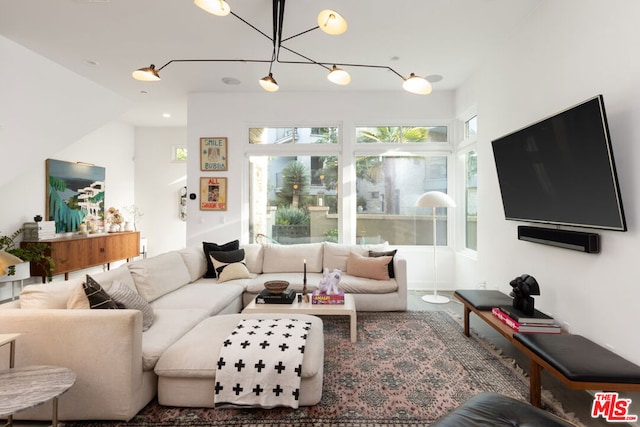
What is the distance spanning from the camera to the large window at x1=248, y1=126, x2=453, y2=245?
503 centimetres

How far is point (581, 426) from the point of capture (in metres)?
1.82

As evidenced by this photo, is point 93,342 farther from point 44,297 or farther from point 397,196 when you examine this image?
point 397,196

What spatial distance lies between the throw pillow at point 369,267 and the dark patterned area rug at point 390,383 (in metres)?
0.64

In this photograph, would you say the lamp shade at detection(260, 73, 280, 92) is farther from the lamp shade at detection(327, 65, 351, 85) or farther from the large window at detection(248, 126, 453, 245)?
the large window at detection(248, 126, 453, 245)

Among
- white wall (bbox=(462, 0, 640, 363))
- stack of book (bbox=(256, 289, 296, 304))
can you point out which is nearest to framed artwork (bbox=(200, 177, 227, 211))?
stack of book (bbox=(256, 289, 296, 304))

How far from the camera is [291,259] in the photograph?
169 inches

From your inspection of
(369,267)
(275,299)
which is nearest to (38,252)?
(275,299)

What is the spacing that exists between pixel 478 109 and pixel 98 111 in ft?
17.2

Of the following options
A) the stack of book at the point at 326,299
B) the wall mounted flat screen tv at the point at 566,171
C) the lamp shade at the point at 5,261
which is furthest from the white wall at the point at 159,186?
the wall mounted flat screen tv at the point at 566,171

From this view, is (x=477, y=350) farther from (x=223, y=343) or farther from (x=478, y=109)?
(x=478, y=109)

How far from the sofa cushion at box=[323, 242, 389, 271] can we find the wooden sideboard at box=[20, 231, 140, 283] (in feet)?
13.0

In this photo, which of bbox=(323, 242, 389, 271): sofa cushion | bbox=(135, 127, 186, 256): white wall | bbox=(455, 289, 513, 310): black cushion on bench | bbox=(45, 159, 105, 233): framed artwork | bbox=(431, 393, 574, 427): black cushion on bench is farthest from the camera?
bbox=(135, 127, 186, 256): white wall

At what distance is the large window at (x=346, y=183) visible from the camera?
5.03 metres

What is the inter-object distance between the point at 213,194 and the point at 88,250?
238 centimetres
